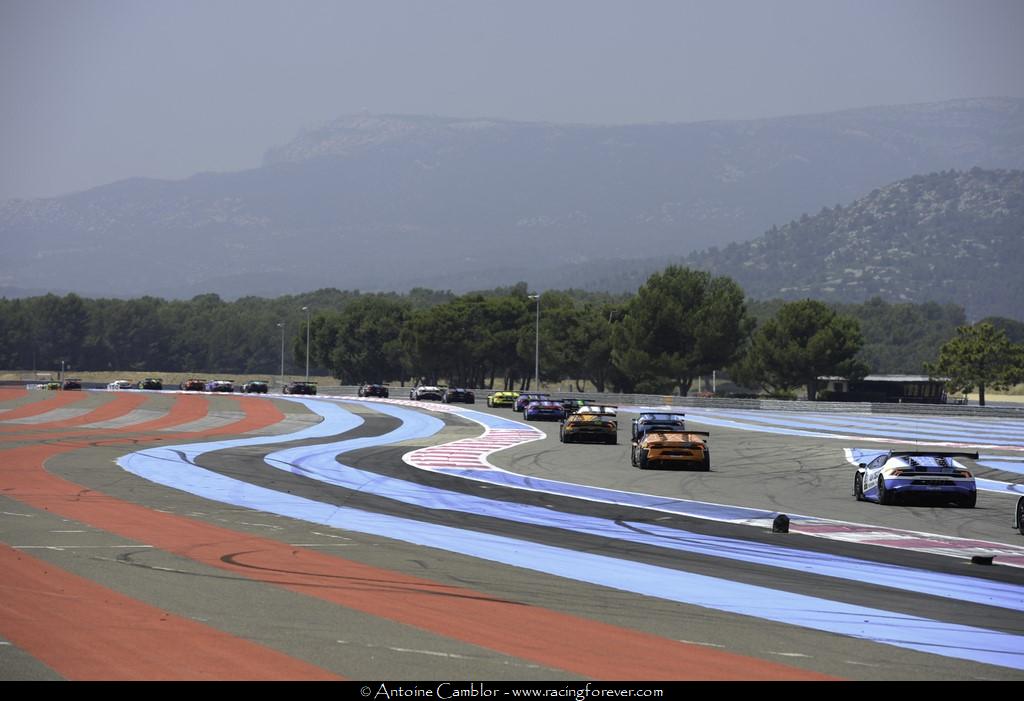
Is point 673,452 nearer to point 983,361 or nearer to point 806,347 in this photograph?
point 806,347

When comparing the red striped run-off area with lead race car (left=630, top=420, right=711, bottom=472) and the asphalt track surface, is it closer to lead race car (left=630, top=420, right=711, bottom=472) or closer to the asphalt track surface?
the asphalt track surface

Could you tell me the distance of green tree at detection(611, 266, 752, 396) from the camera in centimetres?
11650

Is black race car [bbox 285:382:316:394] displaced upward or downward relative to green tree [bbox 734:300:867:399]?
downward

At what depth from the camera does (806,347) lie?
116688 millimetres

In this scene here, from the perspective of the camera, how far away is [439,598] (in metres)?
12.6

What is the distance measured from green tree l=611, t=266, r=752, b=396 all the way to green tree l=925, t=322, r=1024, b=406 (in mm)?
18469

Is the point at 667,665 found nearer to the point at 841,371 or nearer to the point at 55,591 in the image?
the point at 55,591

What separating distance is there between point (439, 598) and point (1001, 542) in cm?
967

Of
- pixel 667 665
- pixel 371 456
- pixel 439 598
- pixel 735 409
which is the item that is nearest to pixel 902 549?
pixel 439 598

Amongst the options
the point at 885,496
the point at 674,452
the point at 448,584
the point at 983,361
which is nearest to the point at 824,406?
the point at 983,361

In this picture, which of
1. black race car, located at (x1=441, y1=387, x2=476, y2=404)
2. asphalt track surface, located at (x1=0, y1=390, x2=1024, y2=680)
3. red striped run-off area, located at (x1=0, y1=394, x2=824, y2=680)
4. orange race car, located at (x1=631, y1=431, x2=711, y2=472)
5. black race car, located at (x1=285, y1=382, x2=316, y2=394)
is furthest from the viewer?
black race car, located at (x1=285, y1=382, x2=316, y2=394)

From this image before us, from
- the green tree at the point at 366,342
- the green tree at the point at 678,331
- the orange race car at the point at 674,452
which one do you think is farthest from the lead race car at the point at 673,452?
the green tree at the point at 366,342

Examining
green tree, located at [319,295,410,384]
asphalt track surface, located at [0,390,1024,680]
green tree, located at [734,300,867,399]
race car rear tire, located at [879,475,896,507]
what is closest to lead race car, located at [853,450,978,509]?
race car rear tire, located at [879,475,896,507]

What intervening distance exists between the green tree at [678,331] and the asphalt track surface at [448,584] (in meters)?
88.1
